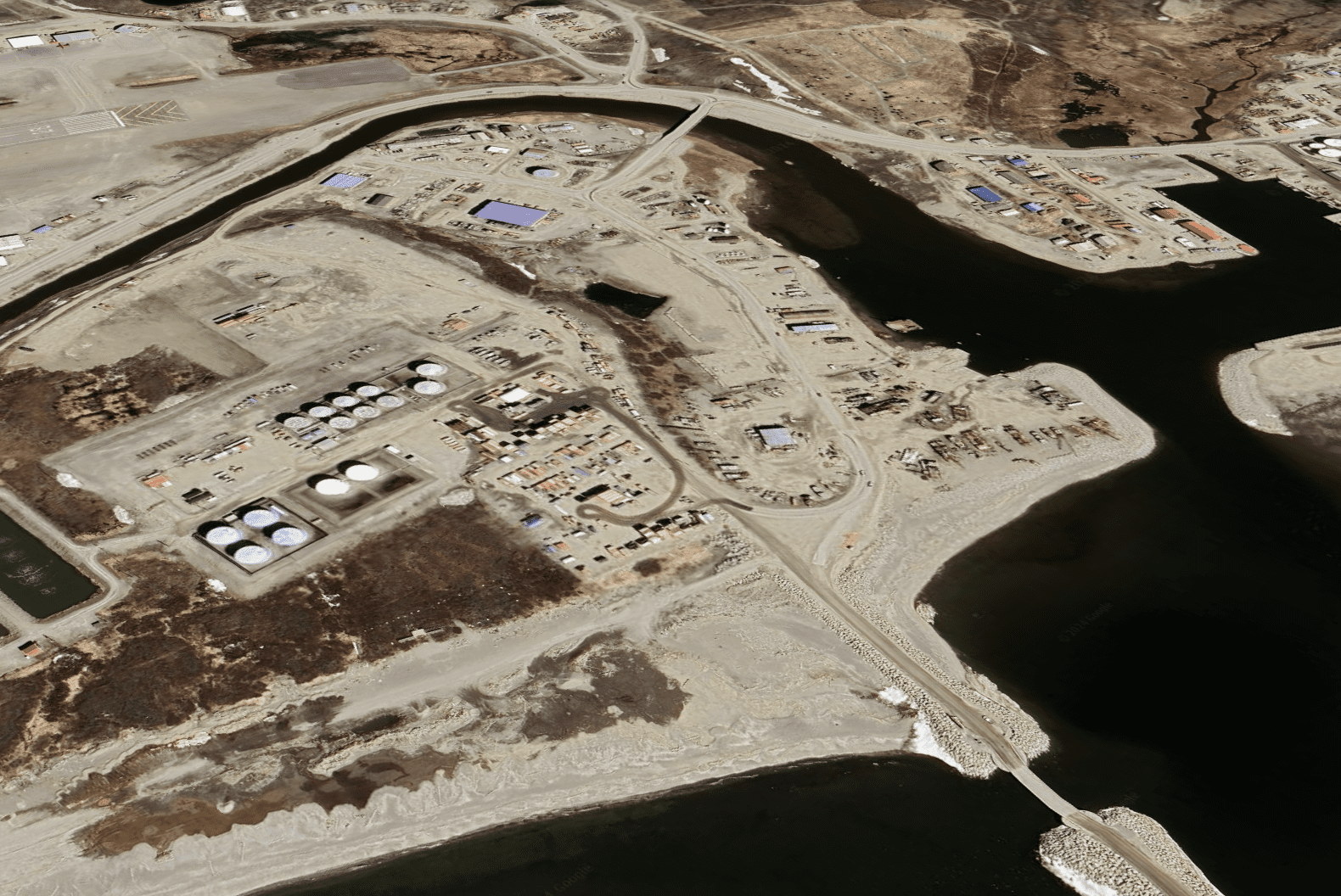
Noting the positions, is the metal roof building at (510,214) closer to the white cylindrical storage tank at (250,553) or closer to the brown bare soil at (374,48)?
the brown bare soil at (374,48)

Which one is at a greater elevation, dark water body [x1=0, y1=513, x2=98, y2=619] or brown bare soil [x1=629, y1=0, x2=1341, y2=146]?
brown bare soil [x1=629, y1=0, x2=1341, y2=146]

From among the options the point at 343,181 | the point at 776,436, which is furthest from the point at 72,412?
the point at 776,436

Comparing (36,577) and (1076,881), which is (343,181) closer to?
(36,577)

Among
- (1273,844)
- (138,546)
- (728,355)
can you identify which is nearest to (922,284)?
(728,355)

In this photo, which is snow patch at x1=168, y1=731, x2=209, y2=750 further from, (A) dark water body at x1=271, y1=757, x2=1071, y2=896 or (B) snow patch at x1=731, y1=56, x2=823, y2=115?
(B) snow patch at x1=731, y1=56, x2=823, y2=115

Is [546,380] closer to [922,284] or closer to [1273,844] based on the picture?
[922,284]

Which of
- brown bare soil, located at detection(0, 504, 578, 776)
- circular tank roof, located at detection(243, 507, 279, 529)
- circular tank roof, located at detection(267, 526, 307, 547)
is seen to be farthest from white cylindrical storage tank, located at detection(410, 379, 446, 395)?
circular tank roof, located at detection(267, 526, 307, 547)
